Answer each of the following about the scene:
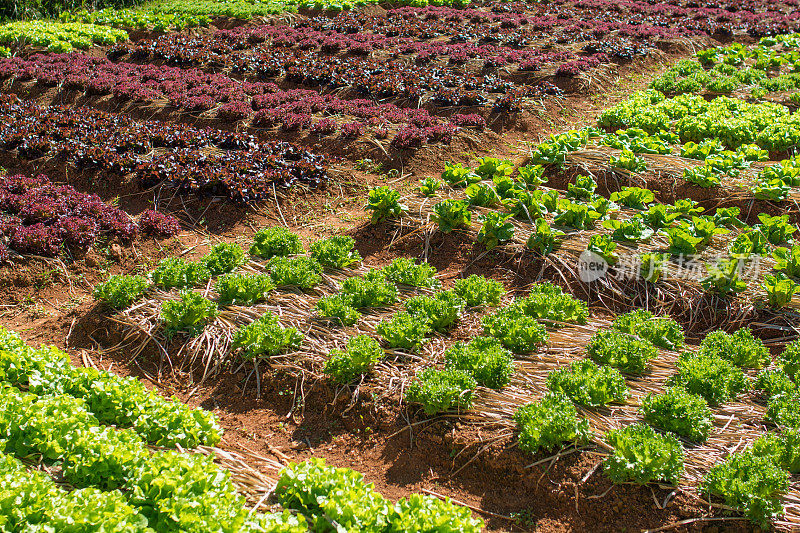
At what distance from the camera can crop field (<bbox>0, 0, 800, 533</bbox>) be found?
3957 millimetres

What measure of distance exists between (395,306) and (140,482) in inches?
117

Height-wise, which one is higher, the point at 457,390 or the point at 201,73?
the point at 201,73

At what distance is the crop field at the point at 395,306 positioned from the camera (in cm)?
396

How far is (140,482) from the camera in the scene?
3643 millimetres

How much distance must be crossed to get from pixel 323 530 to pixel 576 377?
2262 mm

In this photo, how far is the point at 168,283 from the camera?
20.6 ft

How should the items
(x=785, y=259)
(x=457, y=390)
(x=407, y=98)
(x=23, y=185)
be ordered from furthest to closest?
(x=407, y=98)
(x=23, y=185)
(x=785, y=259)
(x=457, y=390)

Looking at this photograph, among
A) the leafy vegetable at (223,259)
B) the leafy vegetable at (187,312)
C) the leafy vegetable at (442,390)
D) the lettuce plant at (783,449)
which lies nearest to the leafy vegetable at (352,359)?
the leafy vegetable at (442,390)

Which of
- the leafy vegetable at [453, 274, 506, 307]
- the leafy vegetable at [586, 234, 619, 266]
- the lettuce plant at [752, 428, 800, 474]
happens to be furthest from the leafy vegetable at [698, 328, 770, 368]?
the leafy vegetable at [453, 274, 506, 307]

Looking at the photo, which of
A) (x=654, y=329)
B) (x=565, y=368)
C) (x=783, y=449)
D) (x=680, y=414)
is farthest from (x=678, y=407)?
(x=654, y=329)

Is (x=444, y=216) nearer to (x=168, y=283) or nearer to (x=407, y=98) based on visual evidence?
(x=168, y=283)

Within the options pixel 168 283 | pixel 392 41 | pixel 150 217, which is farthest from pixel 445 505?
pixel 392 41

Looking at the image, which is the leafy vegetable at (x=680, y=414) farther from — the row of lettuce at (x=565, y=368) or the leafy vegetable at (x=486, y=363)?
the leafy vegetable at (x=486, y=363)

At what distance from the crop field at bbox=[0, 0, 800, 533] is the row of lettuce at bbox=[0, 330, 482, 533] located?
0.02 m
